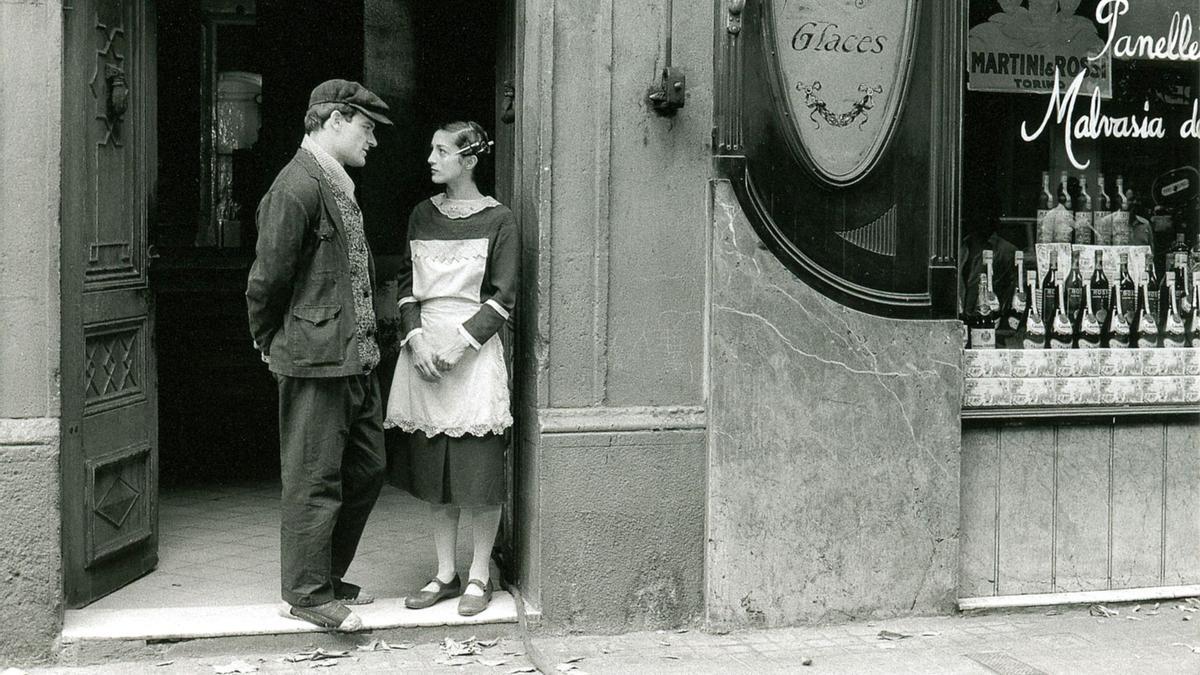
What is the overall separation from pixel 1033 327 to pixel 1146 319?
65 centimetres

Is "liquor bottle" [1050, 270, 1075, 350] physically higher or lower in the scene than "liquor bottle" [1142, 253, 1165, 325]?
lower

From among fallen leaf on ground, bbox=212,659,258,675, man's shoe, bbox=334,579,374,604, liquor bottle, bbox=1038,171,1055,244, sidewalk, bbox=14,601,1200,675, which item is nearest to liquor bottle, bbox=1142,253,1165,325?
liquor bottle, bbox=1038,171,1055,244

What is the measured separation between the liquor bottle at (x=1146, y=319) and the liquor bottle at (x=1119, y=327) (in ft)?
0.20

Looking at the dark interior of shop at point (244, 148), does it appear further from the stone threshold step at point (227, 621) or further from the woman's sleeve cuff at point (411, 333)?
the stone threshold step at point (227, 621)

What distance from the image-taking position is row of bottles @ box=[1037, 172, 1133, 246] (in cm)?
702

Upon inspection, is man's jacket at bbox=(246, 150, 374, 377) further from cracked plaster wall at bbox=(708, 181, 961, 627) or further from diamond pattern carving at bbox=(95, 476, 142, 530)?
cracked plaster wall at bbox=(708, 181, 961, 627)

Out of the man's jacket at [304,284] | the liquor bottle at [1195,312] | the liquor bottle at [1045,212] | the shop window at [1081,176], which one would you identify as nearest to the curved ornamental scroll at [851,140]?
the shop window at [1081,176]

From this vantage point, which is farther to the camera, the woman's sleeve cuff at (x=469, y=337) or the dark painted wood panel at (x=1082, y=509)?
the dark painted wood panel at (x=1082, y=509)

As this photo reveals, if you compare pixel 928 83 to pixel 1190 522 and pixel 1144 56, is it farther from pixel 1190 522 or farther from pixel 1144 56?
pixel 1190 522

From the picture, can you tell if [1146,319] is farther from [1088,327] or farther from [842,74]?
[842,74]

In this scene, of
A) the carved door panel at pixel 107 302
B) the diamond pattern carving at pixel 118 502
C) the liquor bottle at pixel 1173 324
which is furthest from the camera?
the liquor bottle at pixel 1173 324

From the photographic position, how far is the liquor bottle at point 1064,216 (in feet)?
23.1

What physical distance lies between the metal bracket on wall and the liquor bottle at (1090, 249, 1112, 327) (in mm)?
2497

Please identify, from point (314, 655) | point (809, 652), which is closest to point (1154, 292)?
point (809, 652)
